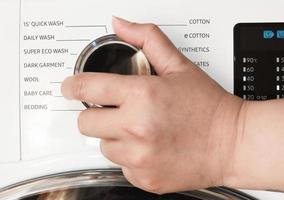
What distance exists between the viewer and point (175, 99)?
0.61m

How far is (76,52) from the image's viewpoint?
0.65 meters

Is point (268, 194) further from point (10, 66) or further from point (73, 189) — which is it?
point (10, 66)

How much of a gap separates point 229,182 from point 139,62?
0.57ft

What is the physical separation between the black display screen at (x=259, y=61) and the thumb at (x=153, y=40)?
0.07m

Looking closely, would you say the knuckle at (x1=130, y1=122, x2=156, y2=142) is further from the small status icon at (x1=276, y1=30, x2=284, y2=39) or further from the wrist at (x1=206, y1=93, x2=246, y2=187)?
the small status icon at (x1=276, y1=30, x2=284, y2=39)

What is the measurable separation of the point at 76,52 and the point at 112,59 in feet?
0.14

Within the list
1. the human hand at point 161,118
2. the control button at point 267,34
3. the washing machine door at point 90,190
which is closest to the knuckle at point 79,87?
the human hand at point 161,118

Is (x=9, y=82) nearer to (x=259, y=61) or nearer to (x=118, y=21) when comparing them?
(x=118, y=21)

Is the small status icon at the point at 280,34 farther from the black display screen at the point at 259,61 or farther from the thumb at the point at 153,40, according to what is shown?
the thumb at the point at 153,40

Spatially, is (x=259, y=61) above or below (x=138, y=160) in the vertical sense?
above

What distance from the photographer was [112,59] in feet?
2.11

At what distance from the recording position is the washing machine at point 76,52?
2.14ft

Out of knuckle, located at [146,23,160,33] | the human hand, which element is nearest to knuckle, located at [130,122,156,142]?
the human hand

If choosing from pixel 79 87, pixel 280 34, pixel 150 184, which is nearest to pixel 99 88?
pixel 79 87
